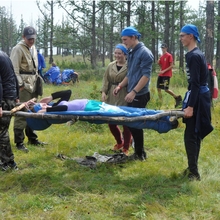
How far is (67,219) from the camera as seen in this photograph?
117 inches

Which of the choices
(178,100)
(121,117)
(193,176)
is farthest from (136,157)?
(178,100)

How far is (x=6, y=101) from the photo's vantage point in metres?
4.28

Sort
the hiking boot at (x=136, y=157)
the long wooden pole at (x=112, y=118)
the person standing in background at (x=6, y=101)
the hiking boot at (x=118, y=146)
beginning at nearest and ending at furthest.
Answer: the long wooden pole at (x=112, y=118), the person standing in background at (x=6, y=101), the hiking boot at (x=136, y=157), the hiking boot at (x=118, y=146)

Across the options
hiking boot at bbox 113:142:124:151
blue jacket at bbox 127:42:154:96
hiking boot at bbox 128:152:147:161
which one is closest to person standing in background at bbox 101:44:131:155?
hiking boot at bbox 113:142:124:151

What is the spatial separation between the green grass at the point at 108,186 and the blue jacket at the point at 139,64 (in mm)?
1226

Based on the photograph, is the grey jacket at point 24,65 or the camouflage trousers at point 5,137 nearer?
the camouflage trousers at point 5,137

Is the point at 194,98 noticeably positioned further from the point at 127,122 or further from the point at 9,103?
the point at 9,103

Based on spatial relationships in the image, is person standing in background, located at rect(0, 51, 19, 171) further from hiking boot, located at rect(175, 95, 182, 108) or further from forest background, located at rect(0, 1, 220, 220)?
hiking boot, located at rect(175, 95, 182, 108)

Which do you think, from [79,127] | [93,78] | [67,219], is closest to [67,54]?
[93,78]

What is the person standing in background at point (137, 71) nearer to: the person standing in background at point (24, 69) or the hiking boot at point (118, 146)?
the hiking boot at point (118, 146)

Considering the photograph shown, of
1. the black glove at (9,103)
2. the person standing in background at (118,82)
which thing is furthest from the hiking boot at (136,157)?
the black glove at (9,103)

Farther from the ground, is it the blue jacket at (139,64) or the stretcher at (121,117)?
the blue jacket at (139,64)

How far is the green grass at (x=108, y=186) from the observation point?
3.12 meters

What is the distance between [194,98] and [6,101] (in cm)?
258
